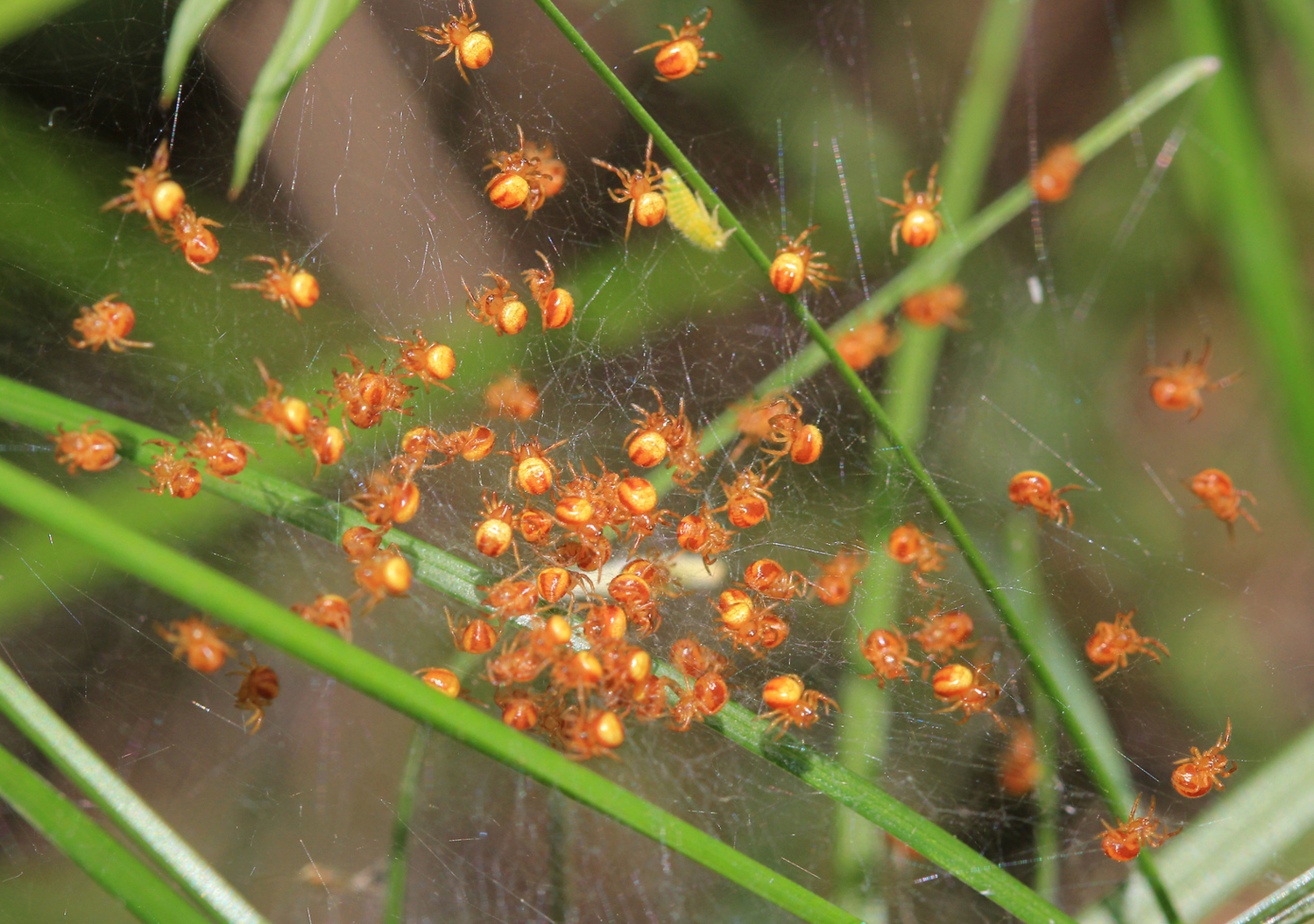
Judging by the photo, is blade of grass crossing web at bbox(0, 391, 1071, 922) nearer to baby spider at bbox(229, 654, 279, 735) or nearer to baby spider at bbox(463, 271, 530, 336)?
baby spider at bbox(229, 654, 279, 735)

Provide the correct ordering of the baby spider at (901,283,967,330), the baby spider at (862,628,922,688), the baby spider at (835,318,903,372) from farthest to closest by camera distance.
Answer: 1. the baby spider at (901,283,967,330)
2. the baby spider at (835,318,903,372)
3. the baby spider at (862,628,922,688)

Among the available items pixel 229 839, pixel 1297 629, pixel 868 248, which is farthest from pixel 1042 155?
pixel 229 839

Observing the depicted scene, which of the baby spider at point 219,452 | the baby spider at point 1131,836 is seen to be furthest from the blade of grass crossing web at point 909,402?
the baby spider at point 219,452

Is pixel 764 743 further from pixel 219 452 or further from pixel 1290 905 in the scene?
pixel 219 452

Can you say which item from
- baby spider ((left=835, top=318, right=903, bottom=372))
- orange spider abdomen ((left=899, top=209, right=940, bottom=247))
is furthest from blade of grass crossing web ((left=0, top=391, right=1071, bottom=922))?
orange spider abdomen ((left=899, top=209, right=940, bottom=247))

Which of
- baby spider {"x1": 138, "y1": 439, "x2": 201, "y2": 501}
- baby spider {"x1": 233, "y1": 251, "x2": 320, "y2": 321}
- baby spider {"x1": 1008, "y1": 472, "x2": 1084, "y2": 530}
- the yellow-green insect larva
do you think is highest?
the yellow-green insect larva

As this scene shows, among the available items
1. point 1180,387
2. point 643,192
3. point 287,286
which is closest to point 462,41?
point 643,192

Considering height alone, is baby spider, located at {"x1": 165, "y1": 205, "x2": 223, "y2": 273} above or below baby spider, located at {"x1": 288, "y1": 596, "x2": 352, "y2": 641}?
above
